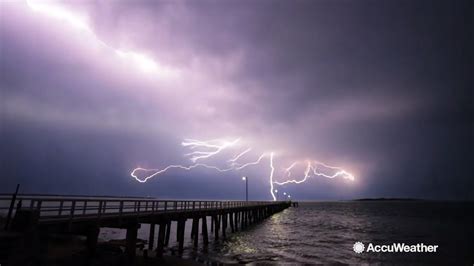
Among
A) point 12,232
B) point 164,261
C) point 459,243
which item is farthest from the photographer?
point 459,243

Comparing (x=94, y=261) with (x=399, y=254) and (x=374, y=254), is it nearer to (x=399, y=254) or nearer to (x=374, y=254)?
(x=374, y=254)

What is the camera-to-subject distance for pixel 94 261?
1344 centimetres

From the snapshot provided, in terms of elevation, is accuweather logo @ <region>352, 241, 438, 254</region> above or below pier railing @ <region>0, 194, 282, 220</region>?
below

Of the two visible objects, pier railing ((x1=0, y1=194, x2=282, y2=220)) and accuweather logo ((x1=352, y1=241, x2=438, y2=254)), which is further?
accuweather logo ((x1=352, y1=241, x2=438, y2=254))

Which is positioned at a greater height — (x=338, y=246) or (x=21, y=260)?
(x=21, y=260)

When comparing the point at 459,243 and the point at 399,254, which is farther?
the point at 459,243

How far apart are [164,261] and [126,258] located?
8.74ft

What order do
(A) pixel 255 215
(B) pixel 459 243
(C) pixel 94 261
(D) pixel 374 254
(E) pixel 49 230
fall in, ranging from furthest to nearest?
(A) pixel 255 215
(B) pixel 459 243
(D) pixel 374 254
(C) pixel 94 261
(E) pixel 49 230

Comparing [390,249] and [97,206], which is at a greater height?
[97,206]

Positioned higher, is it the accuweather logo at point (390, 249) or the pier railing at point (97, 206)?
the pier railing at point (97, 206)

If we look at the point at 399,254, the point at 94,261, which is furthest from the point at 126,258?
the point at 399,254

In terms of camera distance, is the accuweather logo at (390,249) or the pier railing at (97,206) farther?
the accuweather logo at (390,249)

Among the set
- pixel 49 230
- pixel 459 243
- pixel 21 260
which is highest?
pixel 49 230

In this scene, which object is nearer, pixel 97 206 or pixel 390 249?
pixel 97 206
